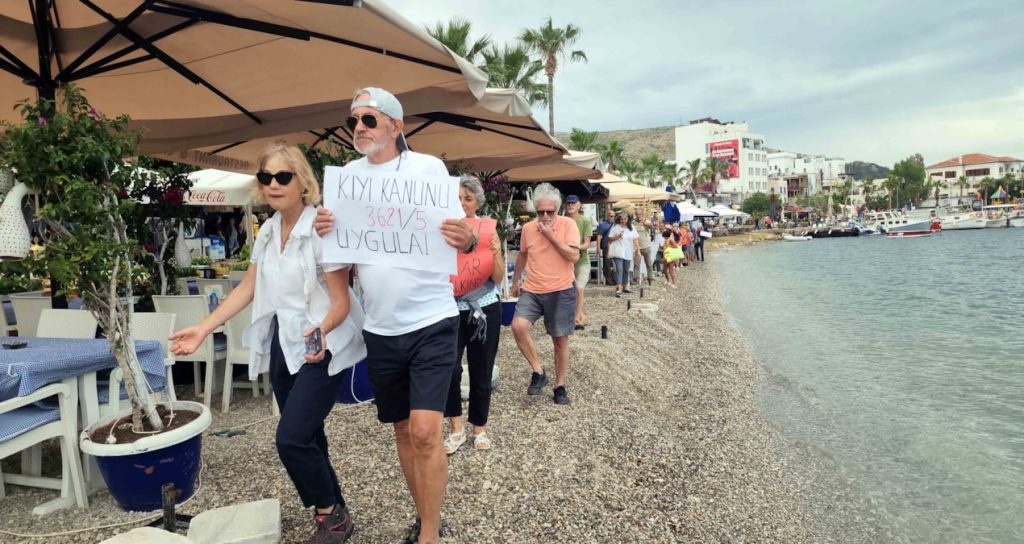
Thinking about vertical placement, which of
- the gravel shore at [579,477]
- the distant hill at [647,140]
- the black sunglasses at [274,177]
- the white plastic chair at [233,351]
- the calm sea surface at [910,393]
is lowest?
the calm sea surface at [910,393]

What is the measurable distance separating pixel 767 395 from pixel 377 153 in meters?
6.78

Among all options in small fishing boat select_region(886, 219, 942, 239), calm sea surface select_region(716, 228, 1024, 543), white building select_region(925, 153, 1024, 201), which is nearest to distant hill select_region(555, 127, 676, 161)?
white building select_region(925, 153, 1024, 201)

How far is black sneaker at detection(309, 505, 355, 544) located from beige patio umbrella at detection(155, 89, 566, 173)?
3199mm

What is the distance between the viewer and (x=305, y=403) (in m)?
2.45

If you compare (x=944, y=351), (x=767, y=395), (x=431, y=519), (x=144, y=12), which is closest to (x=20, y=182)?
(x=144, y=12)

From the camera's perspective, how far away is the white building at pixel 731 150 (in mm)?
113188

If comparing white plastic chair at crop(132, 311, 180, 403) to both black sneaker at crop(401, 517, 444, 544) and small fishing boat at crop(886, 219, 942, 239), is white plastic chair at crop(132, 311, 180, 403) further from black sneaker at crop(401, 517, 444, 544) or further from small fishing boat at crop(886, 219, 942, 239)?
small fishing boat at crop(886, 219, 942, 239)

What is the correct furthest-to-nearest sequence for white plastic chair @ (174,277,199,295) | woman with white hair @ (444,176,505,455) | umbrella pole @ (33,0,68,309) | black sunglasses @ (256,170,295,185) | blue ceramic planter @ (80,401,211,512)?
white plastic chair @ (174,277,199,295) → woman with white hair @ (444,176,505,455) → umbrella pole @ (33,0,68,309) → blue ceramic planter @ (80,401,211,512) → black sunglasses @ (256,170,295,185)

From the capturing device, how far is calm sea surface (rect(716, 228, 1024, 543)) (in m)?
4.84

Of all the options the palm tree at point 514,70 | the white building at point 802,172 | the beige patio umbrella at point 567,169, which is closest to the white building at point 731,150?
the white building at point 802,172

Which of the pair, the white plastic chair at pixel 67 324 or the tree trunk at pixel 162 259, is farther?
the tree trunk at pixel 162 259

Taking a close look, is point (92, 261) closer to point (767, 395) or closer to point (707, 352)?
point (767, 395)

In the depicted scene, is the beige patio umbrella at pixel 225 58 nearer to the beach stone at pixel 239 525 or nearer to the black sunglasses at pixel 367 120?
the black sunglasses at pixel 367 120

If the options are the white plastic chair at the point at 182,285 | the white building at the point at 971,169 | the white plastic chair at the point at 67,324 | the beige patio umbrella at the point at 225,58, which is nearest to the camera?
the beige patio umbrella at the point at 225,58
